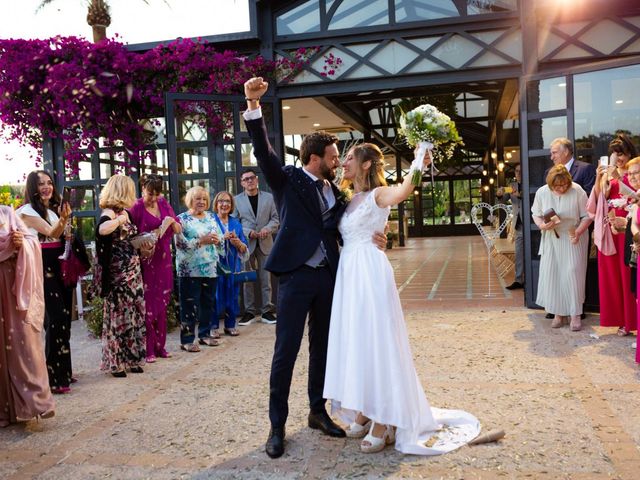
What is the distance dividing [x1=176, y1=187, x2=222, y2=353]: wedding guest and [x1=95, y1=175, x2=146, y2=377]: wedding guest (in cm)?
80

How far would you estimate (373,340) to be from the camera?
3.51m

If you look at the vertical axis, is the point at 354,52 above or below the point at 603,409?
above

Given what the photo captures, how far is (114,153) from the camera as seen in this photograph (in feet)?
31.4

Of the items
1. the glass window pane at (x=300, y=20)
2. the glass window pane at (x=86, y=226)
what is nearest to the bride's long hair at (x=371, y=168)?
the glass window pane at (x=300, y=20)

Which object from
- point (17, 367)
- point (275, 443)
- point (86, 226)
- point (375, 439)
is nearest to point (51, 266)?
point (17, 367)

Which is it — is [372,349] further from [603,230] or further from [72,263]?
[603,230]

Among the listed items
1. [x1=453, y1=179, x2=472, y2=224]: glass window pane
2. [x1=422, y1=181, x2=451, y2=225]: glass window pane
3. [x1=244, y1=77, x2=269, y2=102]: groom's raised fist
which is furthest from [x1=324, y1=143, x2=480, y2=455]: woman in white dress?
[x1=453, y1=179, x2=472, y2=224]: glass window pane

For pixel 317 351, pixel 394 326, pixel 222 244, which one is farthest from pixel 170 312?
pixel 394 326

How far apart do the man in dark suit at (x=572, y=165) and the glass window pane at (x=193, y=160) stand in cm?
449

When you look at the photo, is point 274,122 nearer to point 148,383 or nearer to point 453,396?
point 148,383

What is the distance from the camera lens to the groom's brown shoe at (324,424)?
151 inches

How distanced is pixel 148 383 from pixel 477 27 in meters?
6.14

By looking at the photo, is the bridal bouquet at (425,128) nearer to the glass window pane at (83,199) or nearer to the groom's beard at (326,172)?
the groom's beard at (326,172)

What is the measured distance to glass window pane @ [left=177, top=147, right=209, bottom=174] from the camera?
8.38 meters
